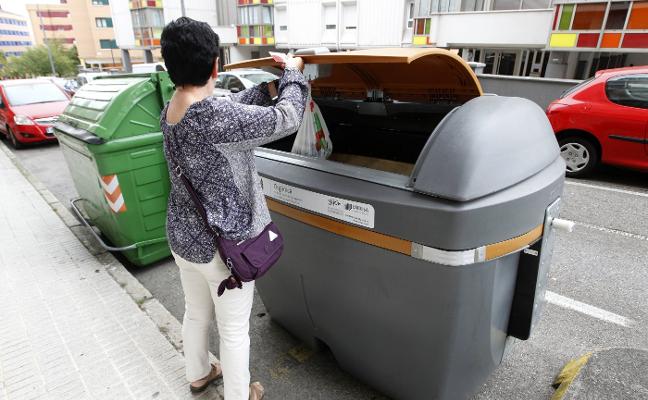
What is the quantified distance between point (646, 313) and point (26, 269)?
5135 millimetres

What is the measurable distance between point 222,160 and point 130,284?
2390mm

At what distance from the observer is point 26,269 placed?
11.9 ft

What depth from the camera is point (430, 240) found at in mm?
1468

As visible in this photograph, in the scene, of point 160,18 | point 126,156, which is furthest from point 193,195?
point 160,18

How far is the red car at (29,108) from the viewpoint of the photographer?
895cm

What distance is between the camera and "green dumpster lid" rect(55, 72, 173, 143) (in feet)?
10.7

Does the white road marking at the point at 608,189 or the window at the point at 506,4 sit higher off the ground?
the window at the point at 506,4

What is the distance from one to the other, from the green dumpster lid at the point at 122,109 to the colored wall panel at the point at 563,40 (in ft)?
35.5

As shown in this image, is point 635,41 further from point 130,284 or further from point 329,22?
point 329,22

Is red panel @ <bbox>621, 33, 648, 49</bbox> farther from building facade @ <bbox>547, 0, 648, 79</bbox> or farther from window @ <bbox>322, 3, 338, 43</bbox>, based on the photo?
window @ <bbox>322, 3, 338, 43</bbox>

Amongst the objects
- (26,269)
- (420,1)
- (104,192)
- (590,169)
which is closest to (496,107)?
(104,192)

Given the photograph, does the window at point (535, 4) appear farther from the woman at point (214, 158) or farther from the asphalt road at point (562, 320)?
the woman at point (214, 158)

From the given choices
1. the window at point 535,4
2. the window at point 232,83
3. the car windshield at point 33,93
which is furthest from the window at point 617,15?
the car windshield at point 33,93

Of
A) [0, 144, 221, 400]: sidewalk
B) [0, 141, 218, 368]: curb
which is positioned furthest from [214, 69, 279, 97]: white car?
[0, 144, 221, 400]: sidewalk
